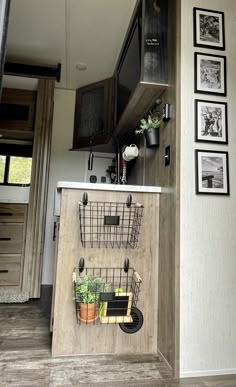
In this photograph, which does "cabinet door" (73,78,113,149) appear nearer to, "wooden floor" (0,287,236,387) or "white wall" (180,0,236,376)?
"white wall" (180,0,236,376)

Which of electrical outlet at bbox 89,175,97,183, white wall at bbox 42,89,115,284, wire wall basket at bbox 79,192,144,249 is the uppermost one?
white wall at bbox 42,89,115,284

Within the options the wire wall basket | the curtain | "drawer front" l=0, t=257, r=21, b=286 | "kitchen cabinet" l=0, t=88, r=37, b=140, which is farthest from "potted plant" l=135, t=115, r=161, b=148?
"drawer front" l=0, t=257, r=21, b=286

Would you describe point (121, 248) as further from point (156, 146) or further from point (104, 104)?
point (104, 104)

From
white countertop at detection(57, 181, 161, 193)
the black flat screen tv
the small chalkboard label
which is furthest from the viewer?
the black flat screen tv

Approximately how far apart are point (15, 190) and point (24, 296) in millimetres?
1141

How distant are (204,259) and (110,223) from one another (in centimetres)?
60

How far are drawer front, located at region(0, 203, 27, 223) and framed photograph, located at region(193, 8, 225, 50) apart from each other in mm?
2294

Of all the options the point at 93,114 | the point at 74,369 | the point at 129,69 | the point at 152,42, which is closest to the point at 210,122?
the point at 152,42

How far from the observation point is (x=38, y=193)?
2.88m

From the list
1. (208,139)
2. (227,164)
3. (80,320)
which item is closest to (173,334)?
(80,320)

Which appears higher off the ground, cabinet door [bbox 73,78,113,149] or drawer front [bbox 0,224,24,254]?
cabinet door [bbox 73,78,113,149]

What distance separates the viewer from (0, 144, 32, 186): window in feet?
10.2

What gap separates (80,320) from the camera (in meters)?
1.50

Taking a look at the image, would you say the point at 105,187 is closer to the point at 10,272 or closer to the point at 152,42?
the point at 152,42
